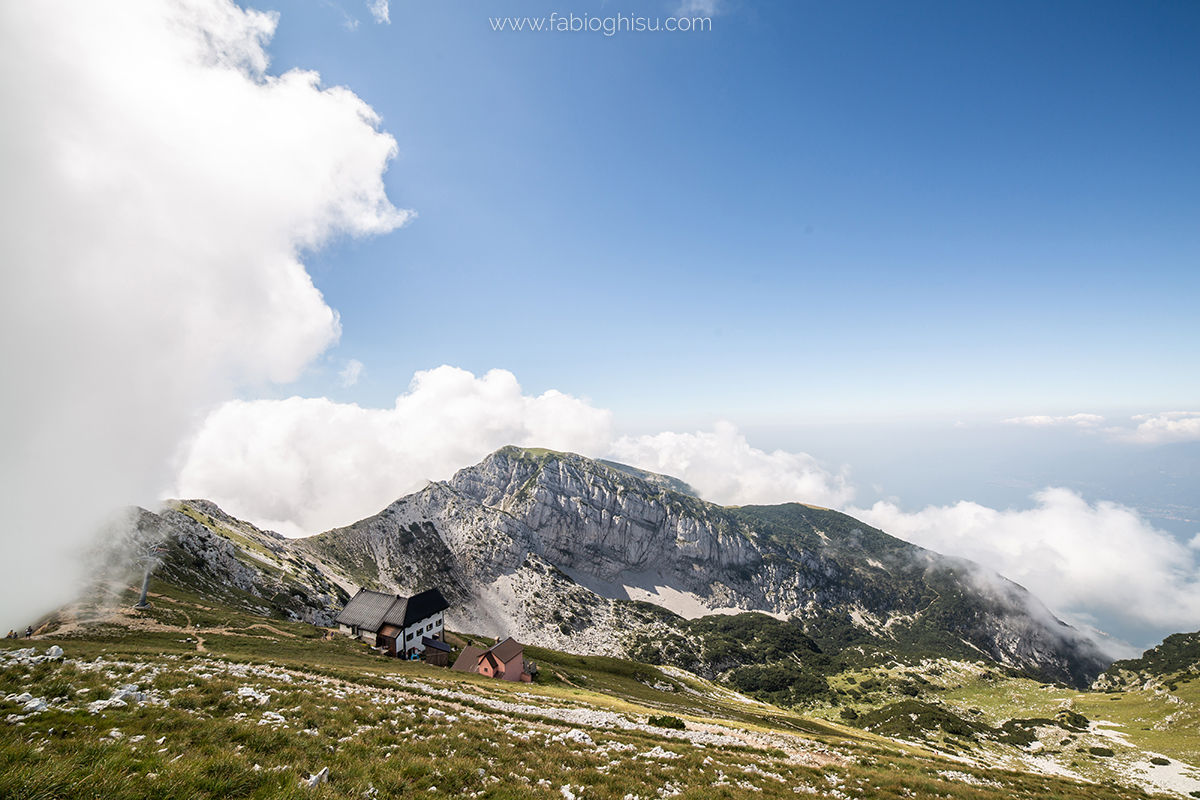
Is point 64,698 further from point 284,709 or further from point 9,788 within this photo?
point 9,788

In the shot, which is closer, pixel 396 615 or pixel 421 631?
pixel 396 615

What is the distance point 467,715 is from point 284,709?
865cm

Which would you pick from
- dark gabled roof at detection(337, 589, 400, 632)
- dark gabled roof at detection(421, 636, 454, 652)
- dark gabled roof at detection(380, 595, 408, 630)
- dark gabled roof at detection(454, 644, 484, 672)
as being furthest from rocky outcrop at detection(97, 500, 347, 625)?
dark gabled roof at detection(454, 644, 484, 672)

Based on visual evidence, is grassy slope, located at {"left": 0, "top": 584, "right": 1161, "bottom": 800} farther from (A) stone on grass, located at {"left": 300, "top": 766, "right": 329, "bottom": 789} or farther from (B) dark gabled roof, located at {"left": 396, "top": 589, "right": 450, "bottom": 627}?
(B) dark gabled roof, located at {"left": 396, "top": 589, "right": 450, "bottom": 627}

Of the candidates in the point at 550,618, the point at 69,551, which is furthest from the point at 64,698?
the point at 550,618

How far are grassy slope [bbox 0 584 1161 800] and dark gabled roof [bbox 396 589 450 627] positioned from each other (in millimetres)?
37454

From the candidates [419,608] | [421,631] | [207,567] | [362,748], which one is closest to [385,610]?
[419,608]

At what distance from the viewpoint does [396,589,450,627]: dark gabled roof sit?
66750 millimetres

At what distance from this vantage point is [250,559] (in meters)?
90.5

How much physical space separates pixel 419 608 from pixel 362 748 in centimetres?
6637

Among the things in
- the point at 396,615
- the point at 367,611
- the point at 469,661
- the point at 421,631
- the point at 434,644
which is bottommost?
the point at 434,644

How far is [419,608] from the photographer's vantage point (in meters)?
70.5

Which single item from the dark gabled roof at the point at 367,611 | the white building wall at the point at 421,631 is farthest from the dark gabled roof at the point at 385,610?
the white building wall at the point at 421,631

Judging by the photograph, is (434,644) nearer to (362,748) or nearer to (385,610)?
(385,610)
